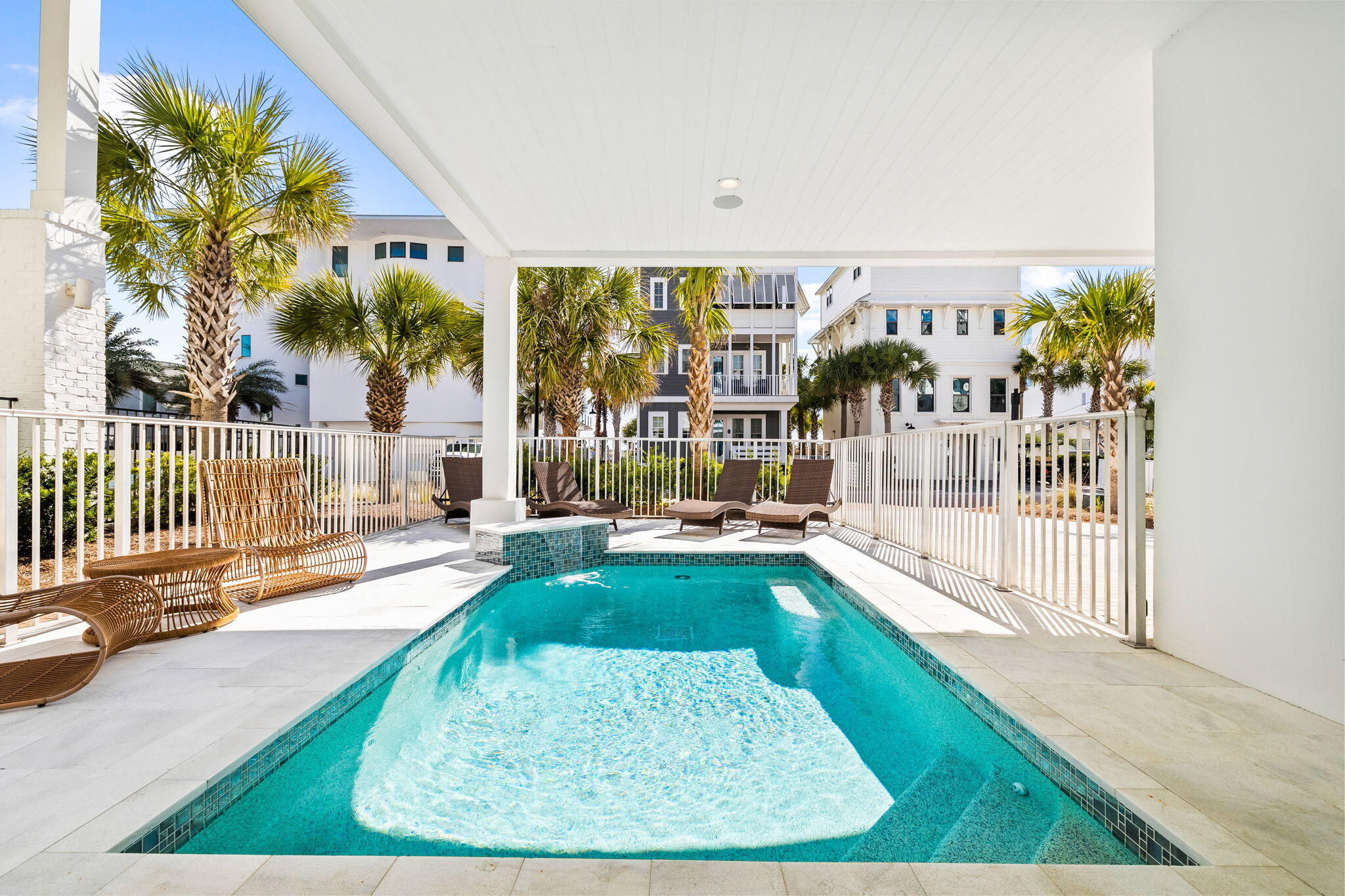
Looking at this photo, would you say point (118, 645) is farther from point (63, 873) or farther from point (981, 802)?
point (981, 802)

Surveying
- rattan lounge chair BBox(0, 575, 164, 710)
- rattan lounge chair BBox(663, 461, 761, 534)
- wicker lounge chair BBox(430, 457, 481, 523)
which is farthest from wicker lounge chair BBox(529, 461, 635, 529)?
rattan lounge chair BBox(0, 575, 164, 710)

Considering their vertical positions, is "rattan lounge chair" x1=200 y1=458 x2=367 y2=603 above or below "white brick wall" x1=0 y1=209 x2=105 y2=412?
below

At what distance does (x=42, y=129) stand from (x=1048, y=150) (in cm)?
990

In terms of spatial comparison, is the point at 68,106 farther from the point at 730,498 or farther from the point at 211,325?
the point at 730,498

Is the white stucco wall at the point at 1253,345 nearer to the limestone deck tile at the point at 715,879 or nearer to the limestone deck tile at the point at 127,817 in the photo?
the limestone deck tile at the point at 715,879

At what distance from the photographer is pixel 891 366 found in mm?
21766

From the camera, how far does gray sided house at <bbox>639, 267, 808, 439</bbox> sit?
66.4ft

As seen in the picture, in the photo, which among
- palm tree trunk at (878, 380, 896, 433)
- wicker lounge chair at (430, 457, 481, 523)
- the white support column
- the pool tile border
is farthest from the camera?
palm tree trunk at (878, 380, 896, 433)

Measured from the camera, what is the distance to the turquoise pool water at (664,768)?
6.26 ft

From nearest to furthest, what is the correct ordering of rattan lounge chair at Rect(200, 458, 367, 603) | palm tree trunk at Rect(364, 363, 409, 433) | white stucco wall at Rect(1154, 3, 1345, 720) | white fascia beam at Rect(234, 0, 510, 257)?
white stucco wall at Rect(1154, 3, 1345, 720) → white fascia beam at Rect(234, 0, 510, 257) → rattan lounge chair at Rect(200, 458, 367, 603) → palm tree trunk at Rect(364, 363, 409, 433)

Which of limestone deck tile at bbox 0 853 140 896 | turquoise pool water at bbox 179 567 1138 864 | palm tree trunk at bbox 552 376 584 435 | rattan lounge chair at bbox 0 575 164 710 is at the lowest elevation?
turquoise pool water at bbox 179 567 1138 864

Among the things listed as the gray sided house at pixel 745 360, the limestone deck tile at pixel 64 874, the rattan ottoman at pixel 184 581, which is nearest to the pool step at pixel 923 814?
the limestone deck tile at pixel 64 874

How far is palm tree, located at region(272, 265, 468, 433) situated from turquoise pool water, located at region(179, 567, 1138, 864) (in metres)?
7.80

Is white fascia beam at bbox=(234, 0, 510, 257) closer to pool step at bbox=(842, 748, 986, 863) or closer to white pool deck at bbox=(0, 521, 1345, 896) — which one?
white pool deck at bbox=(0, 521, 1345, 896)
